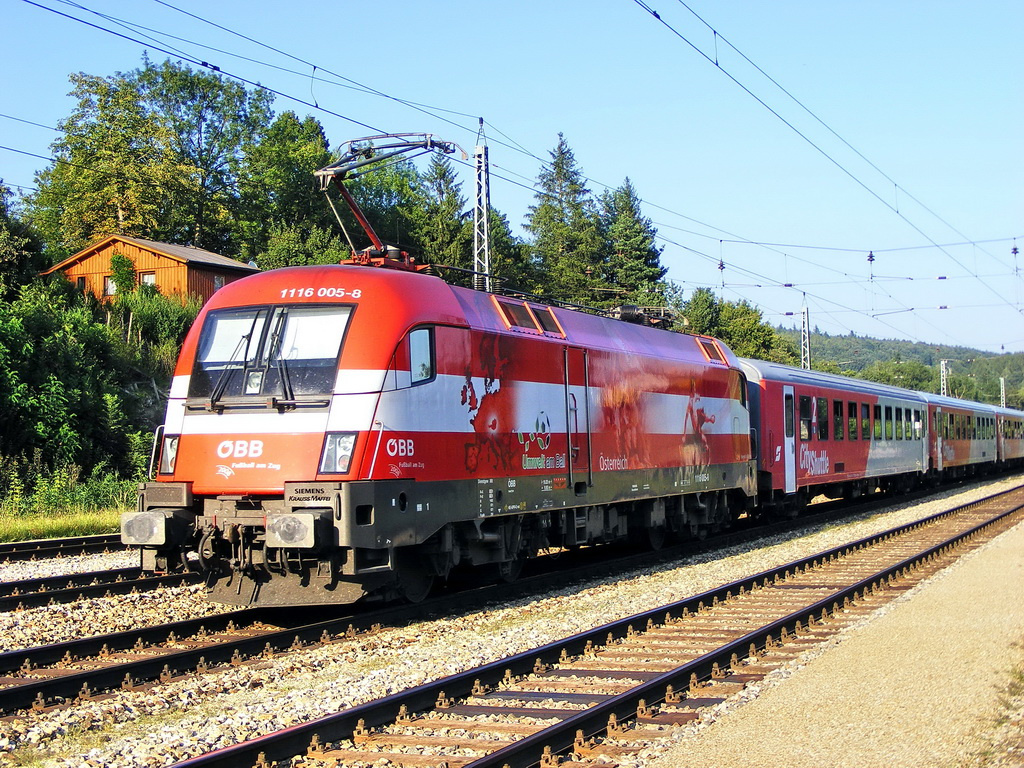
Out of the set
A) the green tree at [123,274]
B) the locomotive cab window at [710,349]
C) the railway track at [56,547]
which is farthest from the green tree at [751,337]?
the railway track at [56,547]

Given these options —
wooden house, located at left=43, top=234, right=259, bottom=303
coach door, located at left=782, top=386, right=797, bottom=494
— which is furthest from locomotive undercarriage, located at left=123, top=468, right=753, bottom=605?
wooden house, located at left=43, top=234, right=259, bottom=303

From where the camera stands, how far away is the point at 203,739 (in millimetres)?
6516

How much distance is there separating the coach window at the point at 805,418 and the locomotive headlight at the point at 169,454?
54.5ft

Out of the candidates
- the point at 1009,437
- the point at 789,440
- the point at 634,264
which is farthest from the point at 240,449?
the point at 634,264

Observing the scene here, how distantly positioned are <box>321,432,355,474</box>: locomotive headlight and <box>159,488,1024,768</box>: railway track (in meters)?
2.56

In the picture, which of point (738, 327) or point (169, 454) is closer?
point (169, 454)

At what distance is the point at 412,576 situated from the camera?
11.3 m

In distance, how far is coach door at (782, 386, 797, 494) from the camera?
2277 centimetres

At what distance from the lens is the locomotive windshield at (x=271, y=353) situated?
10047mm

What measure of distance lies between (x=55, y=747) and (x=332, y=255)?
46.6m

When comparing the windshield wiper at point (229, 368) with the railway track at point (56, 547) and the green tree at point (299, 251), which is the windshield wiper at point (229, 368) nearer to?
the railway track at point (56, 547)

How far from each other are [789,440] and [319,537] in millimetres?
15903

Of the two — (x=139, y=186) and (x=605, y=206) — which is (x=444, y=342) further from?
(x=605, y=206)

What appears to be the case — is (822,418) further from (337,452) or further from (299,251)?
(299,251)
